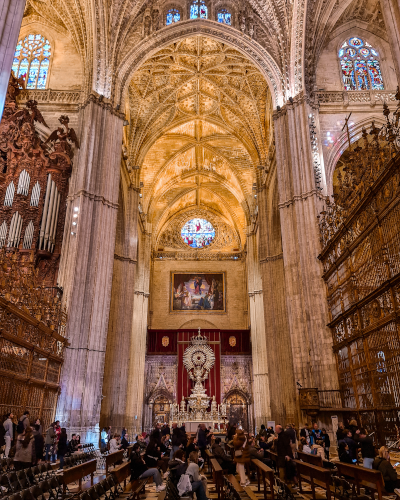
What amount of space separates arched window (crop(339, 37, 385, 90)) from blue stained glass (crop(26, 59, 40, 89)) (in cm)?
1347

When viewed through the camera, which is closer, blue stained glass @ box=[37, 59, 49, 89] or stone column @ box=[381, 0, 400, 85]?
stone column @ box=[381, 0, 400, 85]

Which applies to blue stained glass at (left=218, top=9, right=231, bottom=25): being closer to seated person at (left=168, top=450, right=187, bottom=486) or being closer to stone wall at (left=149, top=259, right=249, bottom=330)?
stone wall at (left=149, top=259, right=249, bottom=330)

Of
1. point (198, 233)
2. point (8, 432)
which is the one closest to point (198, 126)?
point (198, 233)

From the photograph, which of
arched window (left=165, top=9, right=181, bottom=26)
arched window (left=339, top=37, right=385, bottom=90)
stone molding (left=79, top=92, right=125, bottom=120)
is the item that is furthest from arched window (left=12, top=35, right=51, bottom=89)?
arched window (left=339, top=37, right=385, bottom=90)

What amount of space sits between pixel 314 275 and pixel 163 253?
19.2 metres

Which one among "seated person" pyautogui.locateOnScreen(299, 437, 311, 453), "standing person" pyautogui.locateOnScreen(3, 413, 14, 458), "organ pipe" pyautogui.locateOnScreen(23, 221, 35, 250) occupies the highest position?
"organ pipe" pyautogui.locateOnScreen(23, 221, 35, 250)

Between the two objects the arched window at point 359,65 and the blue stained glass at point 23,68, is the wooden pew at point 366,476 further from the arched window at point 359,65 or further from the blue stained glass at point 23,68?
the blue stained glass at point 23,68

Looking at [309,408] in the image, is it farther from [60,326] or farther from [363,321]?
[60,326]

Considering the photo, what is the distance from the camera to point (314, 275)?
14492mm

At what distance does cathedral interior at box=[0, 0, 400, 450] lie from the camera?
11.1 metres

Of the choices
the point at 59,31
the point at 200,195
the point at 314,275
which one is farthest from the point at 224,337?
the point at 59,31

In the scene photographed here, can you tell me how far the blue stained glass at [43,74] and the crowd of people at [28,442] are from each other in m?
14.1

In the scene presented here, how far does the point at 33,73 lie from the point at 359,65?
47.2ft

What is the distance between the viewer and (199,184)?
3212 cm
